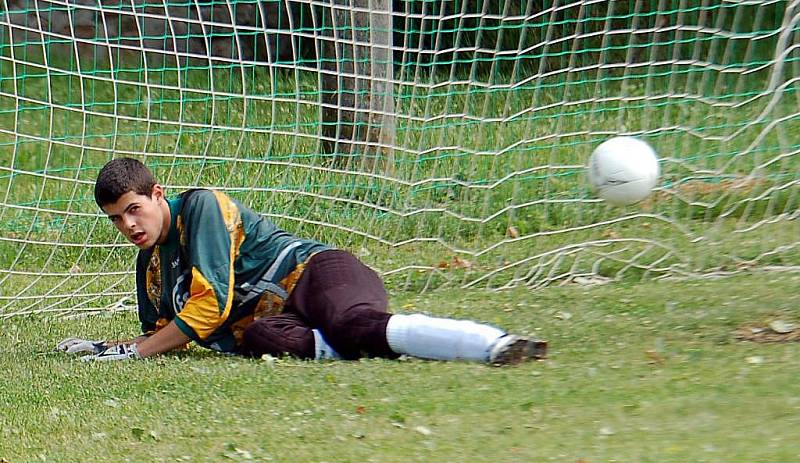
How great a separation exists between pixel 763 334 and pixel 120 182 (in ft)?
8.81

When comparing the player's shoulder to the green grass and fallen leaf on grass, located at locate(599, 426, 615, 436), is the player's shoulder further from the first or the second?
fallen leaf on grass, located at locate(599, 426, 615, 436)

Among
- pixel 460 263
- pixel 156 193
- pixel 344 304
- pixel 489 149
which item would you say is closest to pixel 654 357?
pixel 344 304

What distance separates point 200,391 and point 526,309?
6.49 ft

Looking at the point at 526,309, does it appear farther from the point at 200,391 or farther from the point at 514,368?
the point at 200,391

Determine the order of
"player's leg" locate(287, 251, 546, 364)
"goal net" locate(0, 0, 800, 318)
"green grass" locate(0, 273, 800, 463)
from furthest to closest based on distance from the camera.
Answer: "goal net" locate(0, 0, 800, 318)
"player's leg" locate(287, 251, 546, 364)
"green grass" locate(0, 273, 800, 463)

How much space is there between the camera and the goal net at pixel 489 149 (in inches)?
273

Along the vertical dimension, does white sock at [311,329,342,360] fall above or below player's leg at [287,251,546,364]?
below

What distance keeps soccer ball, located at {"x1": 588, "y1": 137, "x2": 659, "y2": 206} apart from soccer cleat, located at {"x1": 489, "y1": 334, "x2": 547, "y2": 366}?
4.48 feet

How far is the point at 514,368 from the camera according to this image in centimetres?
478

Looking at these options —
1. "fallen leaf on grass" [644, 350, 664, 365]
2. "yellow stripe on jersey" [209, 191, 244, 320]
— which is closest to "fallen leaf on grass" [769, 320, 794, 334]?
"fallen leaf on grass" [644, 350, 664, 365]

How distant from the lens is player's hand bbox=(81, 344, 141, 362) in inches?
215

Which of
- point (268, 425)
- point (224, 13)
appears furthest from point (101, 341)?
point (224, 13)

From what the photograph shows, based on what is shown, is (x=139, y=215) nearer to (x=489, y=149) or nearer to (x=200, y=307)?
(x=200, y=307)

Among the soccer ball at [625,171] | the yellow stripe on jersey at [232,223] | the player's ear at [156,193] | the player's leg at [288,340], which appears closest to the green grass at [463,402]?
the player's leg at [288,340]
